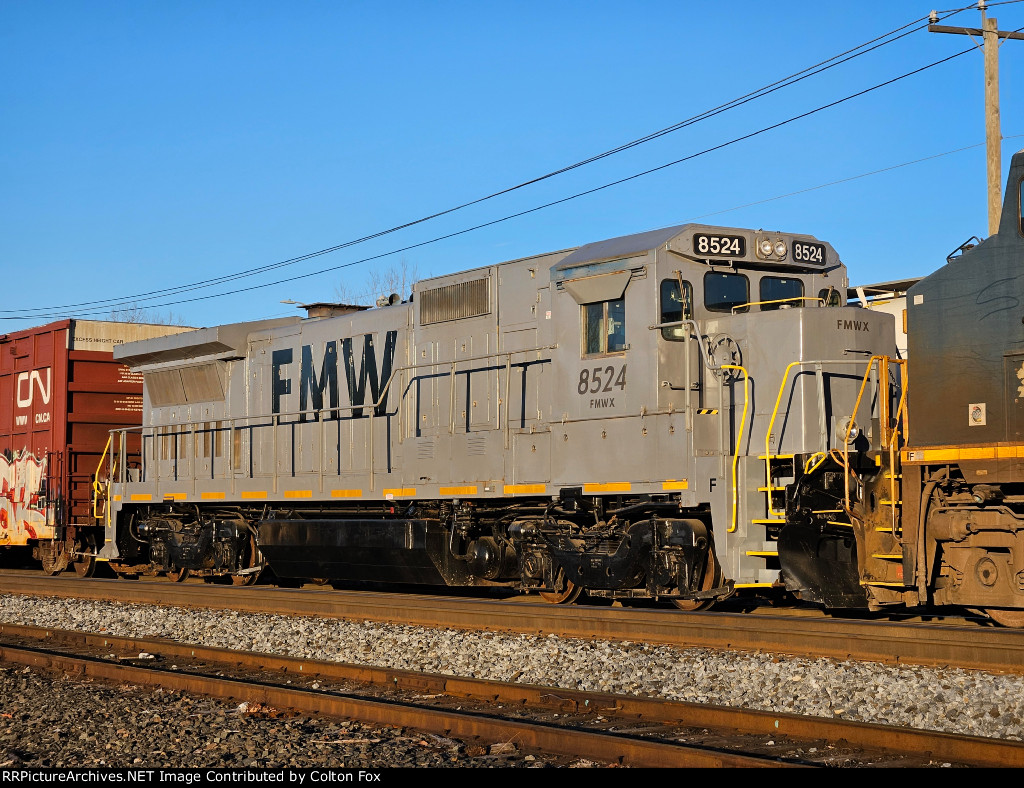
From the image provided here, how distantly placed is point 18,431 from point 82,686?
43.5 ft

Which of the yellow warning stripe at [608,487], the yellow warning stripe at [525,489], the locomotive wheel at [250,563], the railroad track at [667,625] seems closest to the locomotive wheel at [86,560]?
the locomotive wheel at [250,563]

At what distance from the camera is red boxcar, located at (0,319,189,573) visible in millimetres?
19516

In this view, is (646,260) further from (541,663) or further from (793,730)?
(793,730)

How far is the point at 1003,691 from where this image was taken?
729cm

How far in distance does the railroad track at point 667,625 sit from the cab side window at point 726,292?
3170 millimetres

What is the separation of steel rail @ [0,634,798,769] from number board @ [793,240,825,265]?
6749 millimetres

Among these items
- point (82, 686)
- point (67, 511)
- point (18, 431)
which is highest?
point (18, 431)

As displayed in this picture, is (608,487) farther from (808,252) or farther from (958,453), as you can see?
(958,453)

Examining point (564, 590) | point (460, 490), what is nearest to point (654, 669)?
point (564, 590)

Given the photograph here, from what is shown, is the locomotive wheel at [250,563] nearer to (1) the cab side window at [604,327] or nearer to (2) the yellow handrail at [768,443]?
(1) the cab side window at [604,327]

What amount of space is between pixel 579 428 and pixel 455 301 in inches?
114

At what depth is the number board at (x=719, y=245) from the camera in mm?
11617

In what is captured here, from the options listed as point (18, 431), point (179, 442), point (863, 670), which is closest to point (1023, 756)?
point (863, 670)

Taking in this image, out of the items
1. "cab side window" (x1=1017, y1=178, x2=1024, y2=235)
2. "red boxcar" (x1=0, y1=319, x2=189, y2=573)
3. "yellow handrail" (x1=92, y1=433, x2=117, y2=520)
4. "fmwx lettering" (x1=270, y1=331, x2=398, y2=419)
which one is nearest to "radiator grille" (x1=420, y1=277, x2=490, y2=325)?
"fmwx lettering" (x1=270, y1=331, x2=398, y2=419)
